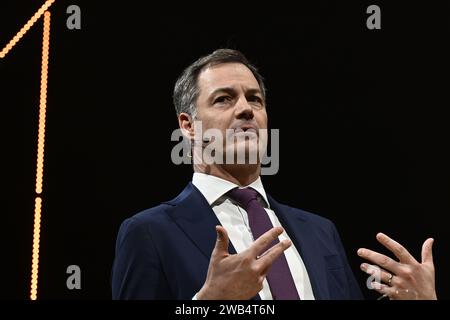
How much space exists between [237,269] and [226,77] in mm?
770

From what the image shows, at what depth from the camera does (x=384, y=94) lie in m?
2.46

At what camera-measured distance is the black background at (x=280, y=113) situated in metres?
2.18

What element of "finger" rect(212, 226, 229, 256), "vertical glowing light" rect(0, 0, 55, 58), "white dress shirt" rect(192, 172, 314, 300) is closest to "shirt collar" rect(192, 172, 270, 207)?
"white dress shirt" rect(192, 172, 314, 300)

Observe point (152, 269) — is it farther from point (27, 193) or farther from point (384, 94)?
point (384, 94)

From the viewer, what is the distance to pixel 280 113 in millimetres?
2477

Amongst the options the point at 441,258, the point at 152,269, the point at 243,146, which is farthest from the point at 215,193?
the point at 441,258

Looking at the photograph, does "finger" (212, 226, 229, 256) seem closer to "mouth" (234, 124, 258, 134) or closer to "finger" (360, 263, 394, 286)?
"finger" (360, 263, 394, 286)

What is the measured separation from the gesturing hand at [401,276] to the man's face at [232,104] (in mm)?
498

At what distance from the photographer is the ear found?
202cm

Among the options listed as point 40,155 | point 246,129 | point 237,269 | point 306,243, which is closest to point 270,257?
point 237,269

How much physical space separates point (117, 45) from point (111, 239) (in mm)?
711

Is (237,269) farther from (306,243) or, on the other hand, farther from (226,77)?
(226,77)

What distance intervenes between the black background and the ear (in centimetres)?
27

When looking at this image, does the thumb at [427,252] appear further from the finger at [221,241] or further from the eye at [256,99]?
the eye at [256,99]
